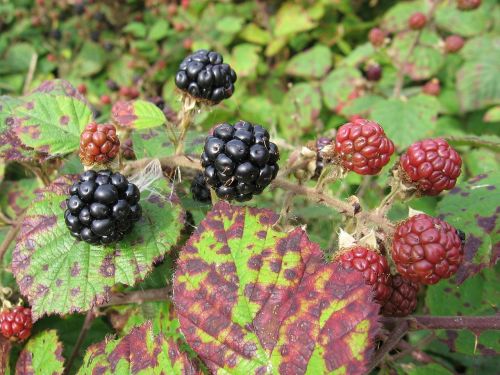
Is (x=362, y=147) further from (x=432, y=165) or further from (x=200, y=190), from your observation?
(x=200, y=190)

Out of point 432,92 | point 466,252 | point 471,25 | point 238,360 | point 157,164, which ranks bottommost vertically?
point 432,92

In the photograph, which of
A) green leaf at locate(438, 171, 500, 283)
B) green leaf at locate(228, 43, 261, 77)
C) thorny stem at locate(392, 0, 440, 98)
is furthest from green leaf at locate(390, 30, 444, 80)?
green leaf at locate(438, 171, 500, 283)

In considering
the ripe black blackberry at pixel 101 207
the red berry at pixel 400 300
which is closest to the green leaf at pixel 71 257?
the ripe black blackberry at pixel 101 207

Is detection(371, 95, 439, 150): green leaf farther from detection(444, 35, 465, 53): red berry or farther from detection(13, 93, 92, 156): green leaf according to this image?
detection(13, 93, 92, 156): green leaf

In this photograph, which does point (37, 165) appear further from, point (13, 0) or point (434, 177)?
point (13, 0)

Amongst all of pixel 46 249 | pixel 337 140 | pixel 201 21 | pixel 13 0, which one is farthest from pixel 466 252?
pixel 13 0

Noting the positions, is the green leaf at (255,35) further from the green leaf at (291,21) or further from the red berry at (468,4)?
the red berry at (468,4)
